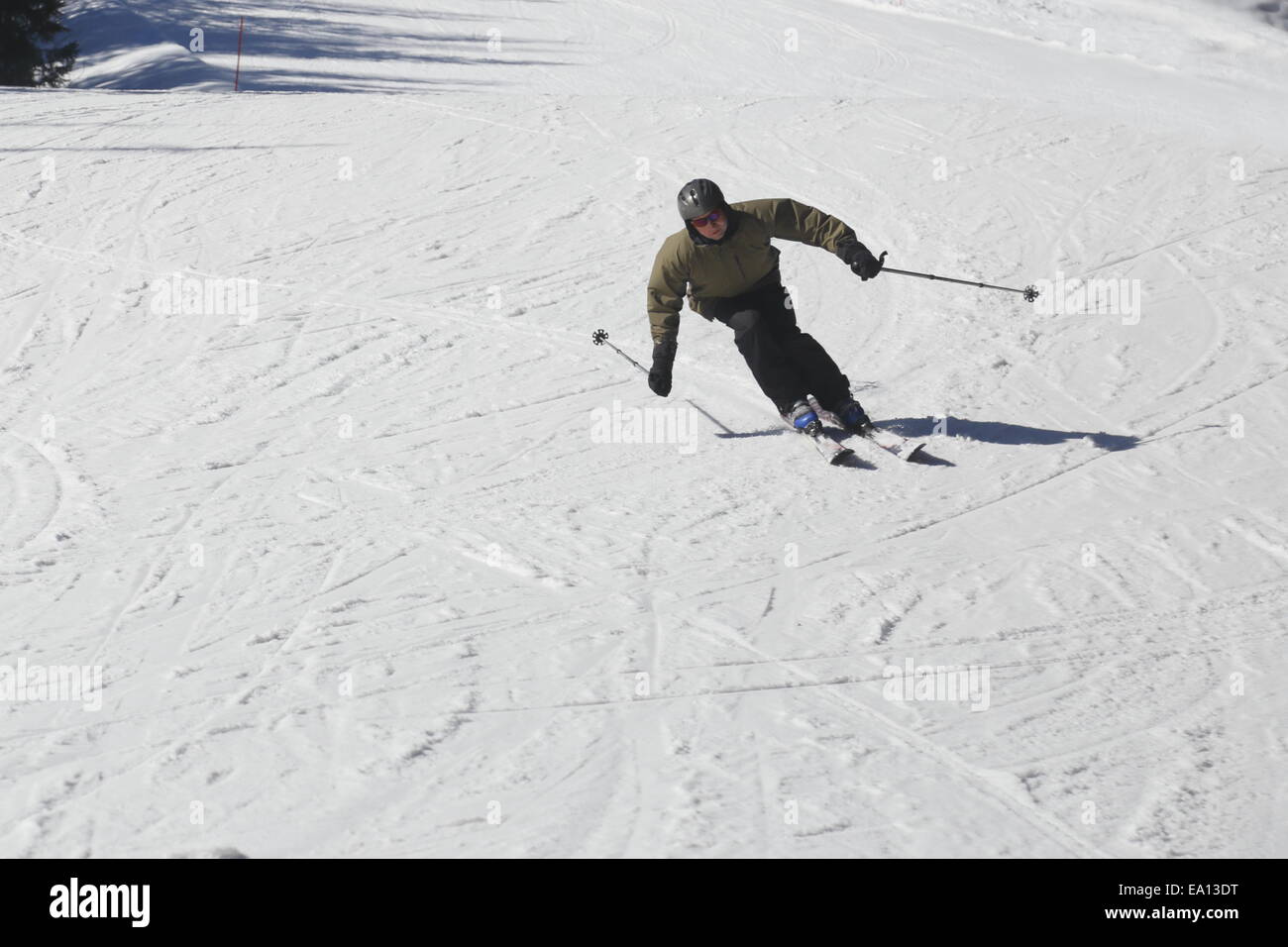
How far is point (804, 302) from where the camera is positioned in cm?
902

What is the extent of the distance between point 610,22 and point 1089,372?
15251 mm

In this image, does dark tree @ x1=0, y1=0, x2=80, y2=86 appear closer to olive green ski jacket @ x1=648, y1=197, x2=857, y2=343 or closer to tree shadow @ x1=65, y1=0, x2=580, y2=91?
tree shadow @ x1=65, y1=0, x2=580, y2=91

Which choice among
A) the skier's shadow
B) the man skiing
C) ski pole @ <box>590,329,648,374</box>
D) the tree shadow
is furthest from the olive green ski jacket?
the tree shadow

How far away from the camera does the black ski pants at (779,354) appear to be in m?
6.88

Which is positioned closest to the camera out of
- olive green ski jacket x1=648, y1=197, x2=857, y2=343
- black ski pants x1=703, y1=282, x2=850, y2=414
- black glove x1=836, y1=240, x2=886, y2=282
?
black glove x1=836, y1=240, x2=886, y2=282

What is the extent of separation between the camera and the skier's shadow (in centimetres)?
681

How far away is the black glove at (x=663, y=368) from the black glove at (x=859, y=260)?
1006 mm

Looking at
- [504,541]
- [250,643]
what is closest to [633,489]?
[504,541]

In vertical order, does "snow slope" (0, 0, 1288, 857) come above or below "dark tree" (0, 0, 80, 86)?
below

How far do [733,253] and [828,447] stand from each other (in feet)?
3.68

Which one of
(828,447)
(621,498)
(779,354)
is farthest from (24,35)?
(828,447)

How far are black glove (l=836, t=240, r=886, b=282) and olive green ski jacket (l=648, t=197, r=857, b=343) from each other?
48mm

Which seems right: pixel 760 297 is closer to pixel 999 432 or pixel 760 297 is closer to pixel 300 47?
pixel 999 432

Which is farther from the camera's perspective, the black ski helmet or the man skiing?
the man skiing
